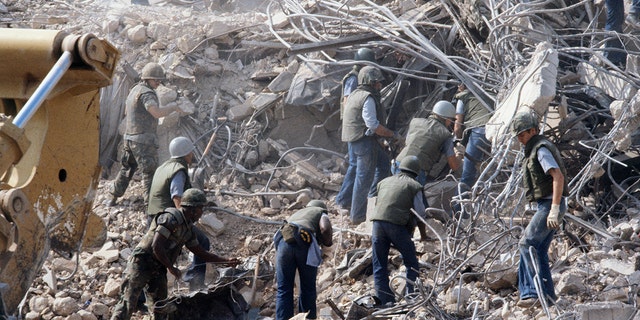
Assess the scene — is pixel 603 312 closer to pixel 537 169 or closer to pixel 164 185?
pixel 537 169

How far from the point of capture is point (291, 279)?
8.22 metres

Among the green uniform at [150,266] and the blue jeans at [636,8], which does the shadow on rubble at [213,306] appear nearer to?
the green uniform at [150,266]

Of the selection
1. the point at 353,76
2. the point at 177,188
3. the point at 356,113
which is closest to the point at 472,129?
the point at 356,113

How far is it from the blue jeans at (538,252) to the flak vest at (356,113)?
3.07m

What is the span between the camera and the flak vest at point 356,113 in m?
10.2

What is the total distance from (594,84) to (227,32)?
484 centimetres

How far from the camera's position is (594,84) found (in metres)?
10.1

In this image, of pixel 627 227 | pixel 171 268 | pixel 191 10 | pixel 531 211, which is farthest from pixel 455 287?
pixel 191 10

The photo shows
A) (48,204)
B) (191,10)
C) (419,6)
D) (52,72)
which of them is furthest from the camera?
(191,10)

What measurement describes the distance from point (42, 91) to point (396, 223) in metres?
4.03

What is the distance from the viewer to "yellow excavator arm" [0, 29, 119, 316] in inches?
203

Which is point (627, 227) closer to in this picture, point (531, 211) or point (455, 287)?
point (531, 211)

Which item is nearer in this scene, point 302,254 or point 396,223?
point 302,254

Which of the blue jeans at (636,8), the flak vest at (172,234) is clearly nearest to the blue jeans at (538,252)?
the flak vest at (172,234)
